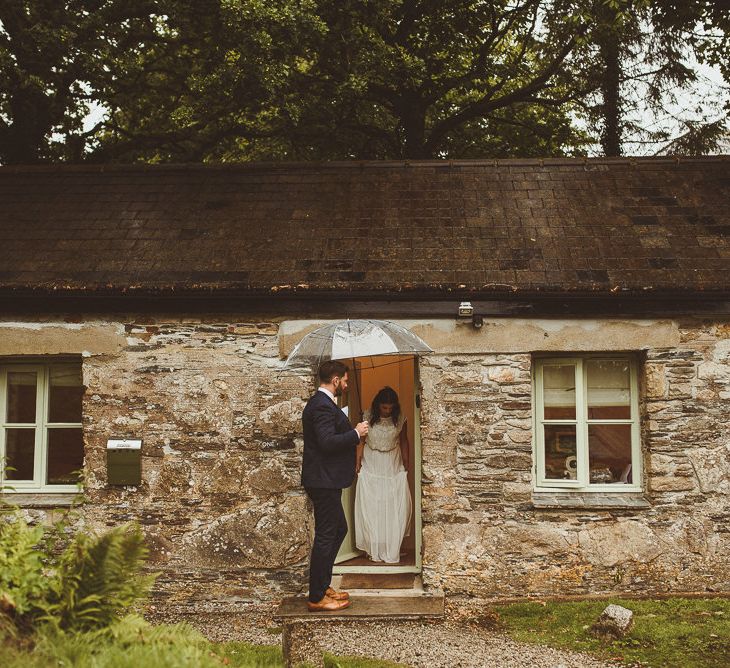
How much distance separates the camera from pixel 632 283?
7.49 m

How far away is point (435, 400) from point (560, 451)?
4.90 ft

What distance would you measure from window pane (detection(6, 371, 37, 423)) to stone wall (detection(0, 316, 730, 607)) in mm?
672

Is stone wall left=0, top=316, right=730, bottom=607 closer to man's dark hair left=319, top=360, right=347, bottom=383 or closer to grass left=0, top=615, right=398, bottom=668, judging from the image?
man's dark hair left=319, top=360, right=347, bottom=383

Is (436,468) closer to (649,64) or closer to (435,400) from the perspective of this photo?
(435,400)

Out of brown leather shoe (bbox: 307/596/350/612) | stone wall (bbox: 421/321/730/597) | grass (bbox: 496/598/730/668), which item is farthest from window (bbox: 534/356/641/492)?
brown leather shoe (bbox: 307/596/350/612)

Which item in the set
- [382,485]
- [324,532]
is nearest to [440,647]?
[324,532]

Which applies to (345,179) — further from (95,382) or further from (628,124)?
(628,124)

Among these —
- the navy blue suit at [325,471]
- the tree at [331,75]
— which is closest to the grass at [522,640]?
the navy blue suit at [325,471]

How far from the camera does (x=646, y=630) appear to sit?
6.32m

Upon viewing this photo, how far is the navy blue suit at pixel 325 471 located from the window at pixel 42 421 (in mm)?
3133

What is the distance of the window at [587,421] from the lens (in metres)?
7.80

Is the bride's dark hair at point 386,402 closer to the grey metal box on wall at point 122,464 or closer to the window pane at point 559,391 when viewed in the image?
the window pane at point 559,391

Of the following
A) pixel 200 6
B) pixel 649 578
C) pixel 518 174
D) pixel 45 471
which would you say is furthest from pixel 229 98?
pixel 649 578

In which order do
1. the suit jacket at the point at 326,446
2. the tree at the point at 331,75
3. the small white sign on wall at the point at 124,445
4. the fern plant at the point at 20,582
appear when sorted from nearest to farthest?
the fern plant at the point at 20,582 < the suit jacket at the point at 326,446 < the small white sign on wall at the point at 124,445 < the tree at the point at 331,75
